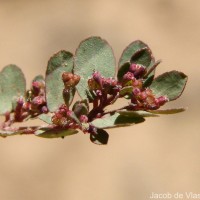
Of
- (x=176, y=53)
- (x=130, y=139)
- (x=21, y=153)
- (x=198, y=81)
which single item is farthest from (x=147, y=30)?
(x=21, y=153)

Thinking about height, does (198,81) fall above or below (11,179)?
above

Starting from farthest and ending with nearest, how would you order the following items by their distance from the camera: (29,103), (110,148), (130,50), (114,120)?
(110,148) → (29,103) → (130,50) → (114,120)

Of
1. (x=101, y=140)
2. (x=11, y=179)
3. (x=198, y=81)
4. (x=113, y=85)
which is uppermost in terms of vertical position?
(x=113, y=85)

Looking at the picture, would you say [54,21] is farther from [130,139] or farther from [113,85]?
[113,85]

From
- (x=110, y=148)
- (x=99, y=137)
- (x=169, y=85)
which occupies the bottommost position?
(x=110, y=148)

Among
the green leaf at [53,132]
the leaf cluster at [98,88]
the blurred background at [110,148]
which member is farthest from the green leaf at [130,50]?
the blurred background at [110,148]

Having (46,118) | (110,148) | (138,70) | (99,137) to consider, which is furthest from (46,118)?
(110,148)

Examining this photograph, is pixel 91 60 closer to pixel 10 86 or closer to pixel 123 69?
pixel 123 69

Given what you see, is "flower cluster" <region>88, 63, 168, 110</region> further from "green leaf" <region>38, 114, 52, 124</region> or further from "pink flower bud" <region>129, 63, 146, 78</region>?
"green leaf" <region>38, 114, 52, 124</region>
